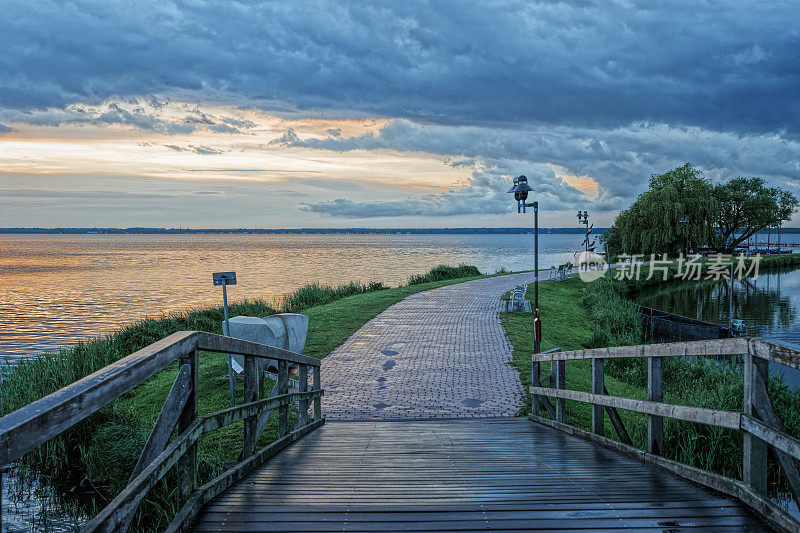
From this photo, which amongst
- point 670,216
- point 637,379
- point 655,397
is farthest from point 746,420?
point 670,216

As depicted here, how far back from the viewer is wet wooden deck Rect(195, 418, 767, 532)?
3.16 meters

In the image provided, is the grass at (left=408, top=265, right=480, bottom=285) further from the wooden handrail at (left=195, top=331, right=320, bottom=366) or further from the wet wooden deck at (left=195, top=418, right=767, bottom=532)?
the wooden handrail at (left=195, top=331, right=320, bottom=366)

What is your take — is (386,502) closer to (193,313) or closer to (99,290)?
(193,313)

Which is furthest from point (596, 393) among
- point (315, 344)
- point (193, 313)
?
point (193, 313)

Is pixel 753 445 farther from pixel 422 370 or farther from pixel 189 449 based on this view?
pixel 422 370

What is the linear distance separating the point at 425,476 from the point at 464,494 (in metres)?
0.72

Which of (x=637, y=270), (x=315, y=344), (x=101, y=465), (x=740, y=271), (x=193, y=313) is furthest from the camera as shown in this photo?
(x=740, y=271)

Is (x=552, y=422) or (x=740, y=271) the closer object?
(x=552, y=422)

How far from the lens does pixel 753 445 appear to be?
3334 mm

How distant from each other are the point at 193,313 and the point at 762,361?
70.2 ft

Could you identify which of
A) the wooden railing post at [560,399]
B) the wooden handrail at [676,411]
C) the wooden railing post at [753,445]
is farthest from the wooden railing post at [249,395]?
the wooden railing post at [560,399]

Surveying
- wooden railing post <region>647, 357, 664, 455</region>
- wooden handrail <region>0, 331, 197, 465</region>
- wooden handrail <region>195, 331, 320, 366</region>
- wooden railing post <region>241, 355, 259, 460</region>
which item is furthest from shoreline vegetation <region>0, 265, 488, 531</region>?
wooden railing post <region>647, 357, 664, 455</region>

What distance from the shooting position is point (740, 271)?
63.5m

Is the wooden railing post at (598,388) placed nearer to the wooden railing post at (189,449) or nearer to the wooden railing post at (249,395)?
the wooden railing post at (249,395)
